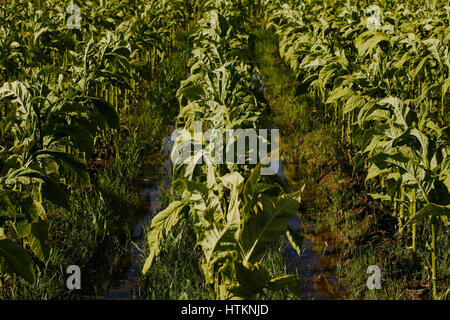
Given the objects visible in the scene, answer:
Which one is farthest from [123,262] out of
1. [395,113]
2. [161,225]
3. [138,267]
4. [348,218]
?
[395,113]

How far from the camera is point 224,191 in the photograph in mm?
3320

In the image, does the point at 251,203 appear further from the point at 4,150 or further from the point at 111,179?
the point at 111,179

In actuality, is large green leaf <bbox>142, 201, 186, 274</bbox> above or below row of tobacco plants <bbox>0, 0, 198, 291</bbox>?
below

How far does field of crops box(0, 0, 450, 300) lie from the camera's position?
2.92 metres

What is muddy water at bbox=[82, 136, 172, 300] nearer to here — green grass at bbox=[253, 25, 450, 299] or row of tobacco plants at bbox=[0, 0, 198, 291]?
row of tobacco plants at bbox=[0, 0, 198, 291]

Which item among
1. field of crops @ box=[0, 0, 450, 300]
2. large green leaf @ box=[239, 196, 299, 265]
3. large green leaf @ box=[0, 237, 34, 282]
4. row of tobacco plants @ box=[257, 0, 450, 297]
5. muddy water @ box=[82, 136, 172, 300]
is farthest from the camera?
muddy water @ box=[82, 136, 172, 300]

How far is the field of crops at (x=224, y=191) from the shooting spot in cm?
292

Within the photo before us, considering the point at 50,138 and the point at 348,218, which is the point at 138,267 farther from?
the point at 348,218
